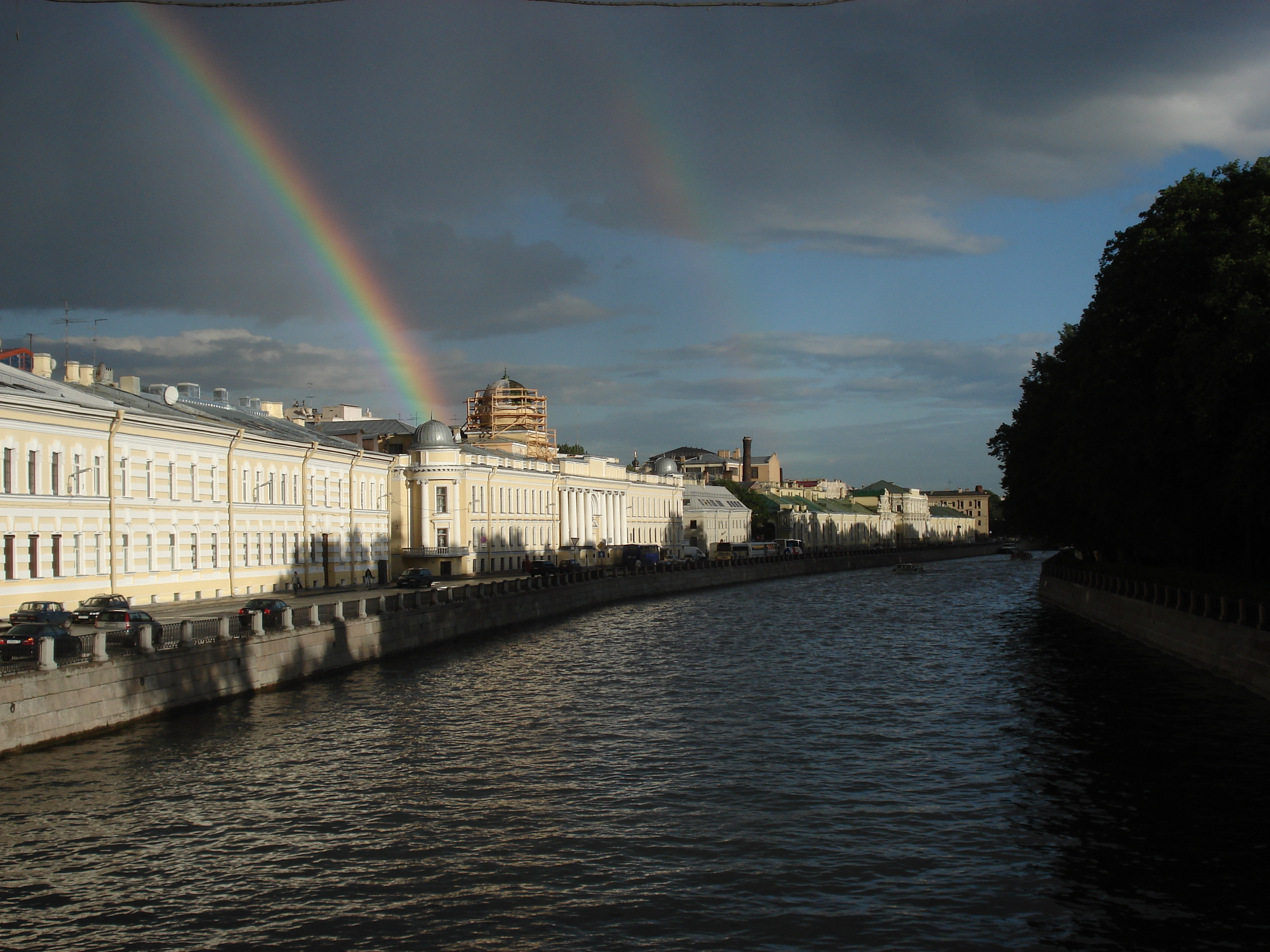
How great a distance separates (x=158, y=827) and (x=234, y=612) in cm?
2466

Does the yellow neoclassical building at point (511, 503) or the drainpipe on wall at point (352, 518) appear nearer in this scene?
the drainpipe on wall at point (352, 518)

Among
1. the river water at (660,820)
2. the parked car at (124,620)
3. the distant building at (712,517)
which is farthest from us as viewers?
the distant building at (712,517)

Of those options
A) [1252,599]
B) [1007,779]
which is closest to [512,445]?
[1252,599]

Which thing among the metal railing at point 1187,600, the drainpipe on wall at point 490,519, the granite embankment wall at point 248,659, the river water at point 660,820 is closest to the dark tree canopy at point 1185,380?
the metal railing at point 1187,600

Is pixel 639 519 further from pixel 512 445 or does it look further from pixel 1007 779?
pixel 1007 779

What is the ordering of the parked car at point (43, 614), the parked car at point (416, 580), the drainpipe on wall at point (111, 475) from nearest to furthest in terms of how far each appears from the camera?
the parked car at point (43, 614) < the drainpipe on wall at point (111, 475) < the parked car at point (416, 580)

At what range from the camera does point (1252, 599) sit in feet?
103

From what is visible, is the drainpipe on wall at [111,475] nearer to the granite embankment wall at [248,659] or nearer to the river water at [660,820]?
the granite embankment wall at [248,659]

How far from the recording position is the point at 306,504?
205 ft

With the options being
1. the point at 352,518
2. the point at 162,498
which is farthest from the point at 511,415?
the point at 162,498

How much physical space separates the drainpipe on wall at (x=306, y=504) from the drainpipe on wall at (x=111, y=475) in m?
17.2

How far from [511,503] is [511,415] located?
36.2 m

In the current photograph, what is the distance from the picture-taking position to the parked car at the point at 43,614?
1227 inches

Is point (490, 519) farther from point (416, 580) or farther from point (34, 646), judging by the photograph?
point (34, 646)
